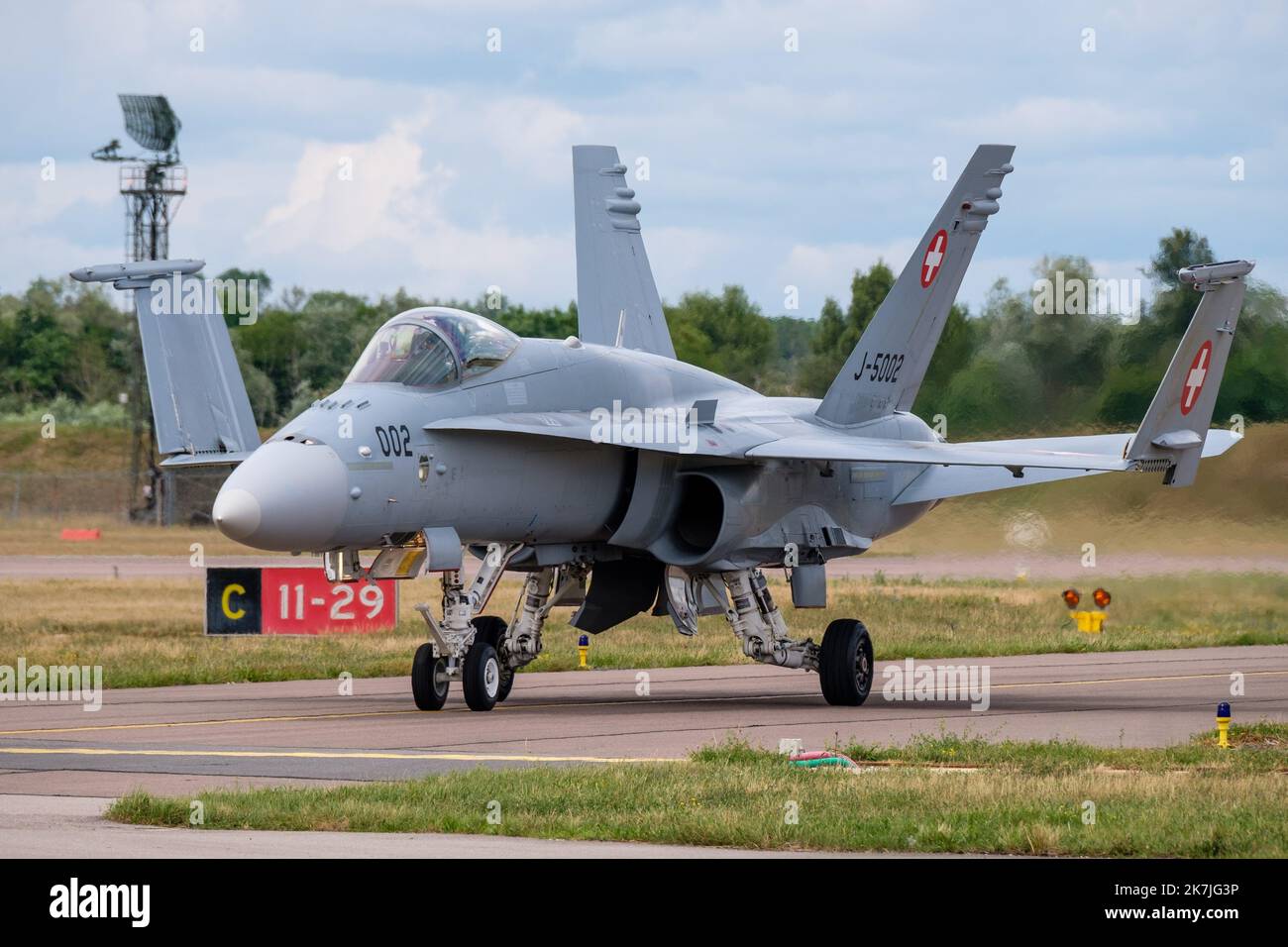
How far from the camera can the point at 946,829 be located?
998 cm

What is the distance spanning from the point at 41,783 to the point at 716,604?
852cm

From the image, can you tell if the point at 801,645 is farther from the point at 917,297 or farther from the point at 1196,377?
the point at 1196,377

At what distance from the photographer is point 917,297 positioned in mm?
21172

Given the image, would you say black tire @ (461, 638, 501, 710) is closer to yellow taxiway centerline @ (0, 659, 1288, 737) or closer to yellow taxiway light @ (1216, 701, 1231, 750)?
yellow taxiway centerline @ (0, 659, 1288, 737)

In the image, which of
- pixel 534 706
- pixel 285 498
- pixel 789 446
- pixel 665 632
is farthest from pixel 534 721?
pixel 665 632

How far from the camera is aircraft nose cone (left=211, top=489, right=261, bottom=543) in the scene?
15203 millimetres

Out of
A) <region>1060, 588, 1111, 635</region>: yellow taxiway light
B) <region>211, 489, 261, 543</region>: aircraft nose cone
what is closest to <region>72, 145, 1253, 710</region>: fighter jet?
<region>211, 489, 261, 543</region>: aircraft nose cone

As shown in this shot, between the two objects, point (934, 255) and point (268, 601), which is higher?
point (934, 255)

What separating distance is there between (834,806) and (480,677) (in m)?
7.49

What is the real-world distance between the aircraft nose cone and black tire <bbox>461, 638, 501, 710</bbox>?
3194 millimetres

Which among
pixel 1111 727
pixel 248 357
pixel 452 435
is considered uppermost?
pixel 248 357
